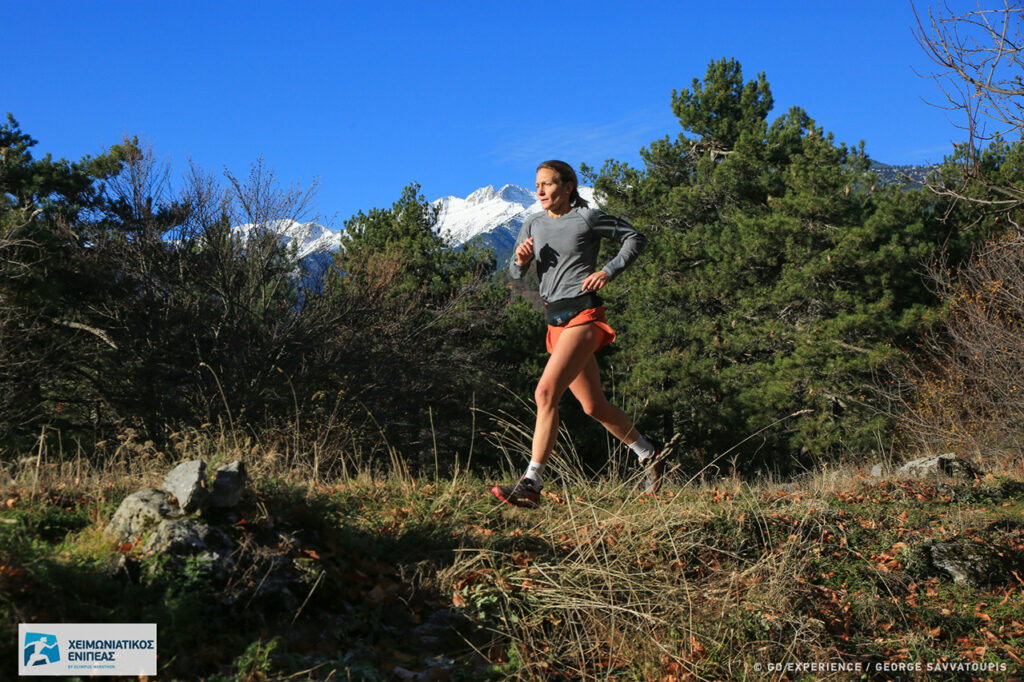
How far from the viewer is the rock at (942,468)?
19.7 feet

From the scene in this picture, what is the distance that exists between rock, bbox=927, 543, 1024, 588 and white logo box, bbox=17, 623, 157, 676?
353 cm

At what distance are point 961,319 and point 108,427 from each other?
19.0 meters

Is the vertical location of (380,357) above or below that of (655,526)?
above

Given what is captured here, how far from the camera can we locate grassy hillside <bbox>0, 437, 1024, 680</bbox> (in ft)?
8.53

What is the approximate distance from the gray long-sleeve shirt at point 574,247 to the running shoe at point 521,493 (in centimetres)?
103

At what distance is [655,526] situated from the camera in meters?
3.61

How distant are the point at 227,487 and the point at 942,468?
547 cm

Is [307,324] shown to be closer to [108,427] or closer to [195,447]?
[108,427]

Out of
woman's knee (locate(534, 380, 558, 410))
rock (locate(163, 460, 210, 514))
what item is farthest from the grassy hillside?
woman's knee (locate(534, 380, 558, 410))

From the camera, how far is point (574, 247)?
14.0 feet

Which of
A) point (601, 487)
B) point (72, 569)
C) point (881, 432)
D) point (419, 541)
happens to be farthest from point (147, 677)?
point (881, 432)

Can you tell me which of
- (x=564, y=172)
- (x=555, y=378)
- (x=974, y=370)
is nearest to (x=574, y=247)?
Result: (x=564, y=172)

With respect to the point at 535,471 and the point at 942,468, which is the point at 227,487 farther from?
the point at 942,468

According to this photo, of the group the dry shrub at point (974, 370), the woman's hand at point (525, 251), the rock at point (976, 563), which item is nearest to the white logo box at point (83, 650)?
the woman's hand at point (525, 251)
